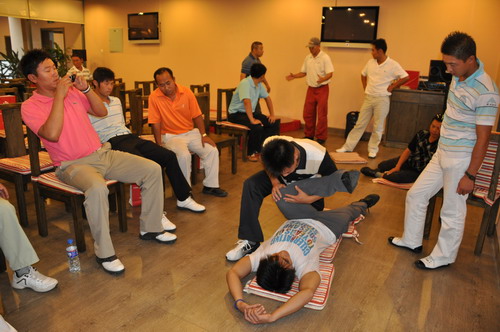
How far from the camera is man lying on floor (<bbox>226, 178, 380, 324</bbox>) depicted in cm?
183

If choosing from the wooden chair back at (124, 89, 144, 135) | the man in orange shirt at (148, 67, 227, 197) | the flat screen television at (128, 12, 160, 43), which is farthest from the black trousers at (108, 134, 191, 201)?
the flat screen television at (128, 12, 160, 43)

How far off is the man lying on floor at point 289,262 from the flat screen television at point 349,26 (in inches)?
177

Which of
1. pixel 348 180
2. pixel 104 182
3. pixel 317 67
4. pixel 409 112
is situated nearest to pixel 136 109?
pixel 104 182

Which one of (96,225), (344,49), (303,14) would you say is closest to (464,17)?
(344,49)

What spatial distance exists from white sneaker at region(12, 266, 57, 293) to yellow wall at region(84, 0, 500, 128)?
17.8 feet

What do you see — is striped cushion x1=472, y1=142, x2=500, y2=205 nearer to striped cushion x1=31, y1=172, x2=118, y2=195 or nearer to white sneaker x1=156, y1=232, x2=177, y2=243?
white sneaker x1=156, y1=232, x2=177, y2=243

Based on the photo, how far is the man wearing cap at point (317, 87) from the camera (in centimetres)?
543

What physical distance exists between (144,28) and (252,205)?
22.8ft

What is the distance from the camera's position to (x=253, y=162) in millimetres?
4730

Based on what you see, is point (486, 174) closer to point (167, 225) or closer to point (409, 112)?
point (167, 225)

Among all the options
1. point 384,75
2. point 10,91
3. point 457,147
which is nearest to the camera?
point 457,147

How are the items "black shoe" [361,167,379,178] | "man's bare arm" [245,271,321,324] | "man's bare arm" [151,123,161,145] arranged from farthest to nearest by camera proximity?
"black shoe" [361,167,379,178] < "man's bare arm" [151,123,161,145] < "man's bare arm" [245,271,321,324]

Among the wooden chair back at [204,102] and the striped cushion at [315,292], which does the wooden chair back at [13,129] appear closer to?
the wooden chair back at [204,102]

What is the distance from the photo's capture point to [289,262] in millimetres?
1979
